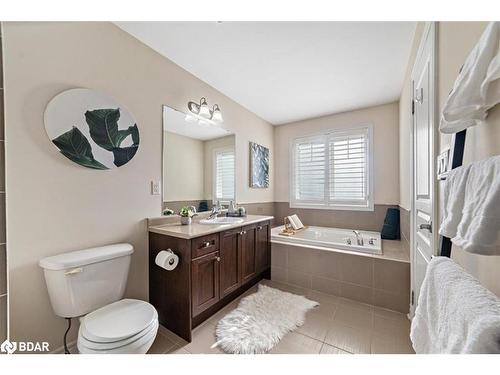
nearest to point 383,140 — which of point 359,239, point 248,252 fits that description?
point 359,239

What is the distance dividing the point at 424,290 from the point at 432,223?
687 millimetres

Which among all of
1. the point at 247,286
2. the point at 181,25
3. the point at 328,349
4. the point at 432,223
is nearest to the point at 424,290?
the point at 432,223

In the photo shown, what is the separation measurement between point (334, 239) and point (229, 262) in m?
1.83

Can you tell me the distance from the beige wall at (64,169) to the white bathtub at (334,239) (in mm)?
1663

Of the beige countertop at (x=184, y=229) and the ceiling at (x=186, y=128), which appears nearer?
the beige countertop at (x=184, y=229)

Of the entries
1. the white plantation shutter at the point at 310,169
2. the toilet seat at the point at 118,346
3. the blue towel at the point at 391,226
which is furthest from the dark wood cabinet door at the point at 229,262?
the blue towel at the point at 391,226

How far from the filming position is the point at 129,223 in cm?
159

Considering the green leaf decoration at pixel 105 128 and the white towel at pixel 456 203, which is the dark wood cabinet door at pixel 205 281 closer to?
the green leaf decoration at pixel 105 128

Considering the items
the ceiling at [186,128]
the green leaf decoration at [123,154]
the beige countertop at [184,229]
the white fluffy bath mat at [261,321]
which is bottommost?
the white fluffy bath mat at [261,321]

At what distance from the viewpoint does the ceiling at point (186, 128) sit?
1898 mm

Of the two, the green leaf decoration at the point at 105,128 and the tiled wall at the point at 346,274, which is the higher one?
the green leaf decoration at the point at 105,128

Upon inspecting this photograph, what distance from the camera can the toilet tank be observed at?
3.65 feet

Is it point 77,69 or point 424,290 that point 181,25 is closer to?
point 77,69

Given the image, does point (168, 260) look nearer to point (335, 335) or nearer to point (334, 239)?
point (335, 335)
